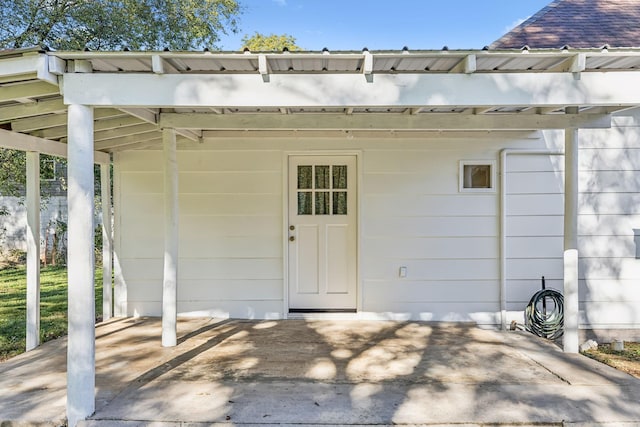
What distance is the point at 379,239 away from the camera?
4.97 meters

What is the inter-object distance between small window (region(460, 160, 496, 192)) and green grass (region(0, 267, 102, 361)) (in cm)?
482

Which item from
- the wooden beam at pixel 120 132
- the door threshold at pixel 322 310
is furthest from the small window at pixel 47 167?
the door threshold at pixel 322 310

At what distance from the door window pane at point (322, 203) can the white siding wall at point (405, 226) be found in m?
0.42

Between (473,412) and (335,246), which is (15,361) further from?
(473,412)

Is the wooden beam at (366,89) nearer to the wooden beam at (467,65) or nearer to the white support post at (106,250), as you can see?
the wooden beam at (467,65)

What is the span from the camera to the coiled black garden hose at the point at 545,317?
4630 millimetres

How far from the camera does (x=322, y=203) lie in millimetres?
5086

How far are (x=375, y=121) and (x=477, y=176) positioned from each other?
1898 mm

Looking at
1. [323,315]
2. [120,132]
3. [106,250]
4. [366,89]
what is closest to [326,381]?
[323,315]

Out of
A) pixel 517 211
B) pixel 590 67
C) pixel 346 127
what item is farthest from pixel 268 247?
pixel 590 67

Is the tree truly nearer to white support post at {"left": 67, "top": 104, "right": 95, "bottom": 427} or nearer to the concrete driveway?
the concrete driveway

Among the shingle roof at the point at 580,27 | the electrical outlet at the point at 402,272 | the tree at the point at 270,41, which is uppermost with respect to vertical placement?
the tree at the point at 270,41

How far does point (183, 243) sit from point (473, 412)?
3629mm

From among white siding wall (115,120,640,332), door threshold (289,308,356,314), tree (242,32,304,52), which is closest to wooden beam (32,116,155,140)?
white siding wall (115,120,640,332)
